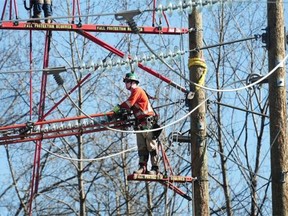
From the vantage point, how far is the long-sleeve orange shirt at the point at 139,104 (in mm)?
16094

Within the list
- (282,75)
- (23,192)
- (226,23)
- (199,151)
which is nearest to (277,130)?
(282,75)

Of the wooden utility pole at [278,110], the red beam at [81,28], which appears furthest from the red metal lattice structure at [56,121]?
the wooden utility pole at [278,110]

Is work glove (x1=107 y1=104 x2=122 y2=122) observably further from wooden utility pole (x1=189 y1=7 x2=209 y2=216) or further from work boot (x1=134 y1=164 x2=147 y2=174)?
wooden utility pole (x1=189 y1=7 x2=209 y2=216)

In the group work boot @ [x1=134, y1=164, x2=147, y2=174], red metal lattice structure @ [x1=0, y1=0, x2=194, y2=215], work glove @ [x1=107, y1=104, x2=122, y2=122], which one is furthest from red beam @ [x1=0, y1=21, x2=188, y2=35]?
work boot @ [x1=134, y1=164, x2=147, y2=174]

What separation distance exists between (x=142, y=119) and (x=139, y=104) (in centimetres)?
22

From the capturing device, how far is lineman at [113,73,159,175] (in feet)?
52.9

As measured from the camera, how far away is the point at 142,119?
16.1 meters

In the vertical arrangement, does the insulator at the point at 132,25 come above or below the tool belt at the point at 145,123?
above

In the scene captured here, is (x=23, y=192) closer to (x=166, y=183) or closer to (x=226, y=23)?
(x=226, y=23)

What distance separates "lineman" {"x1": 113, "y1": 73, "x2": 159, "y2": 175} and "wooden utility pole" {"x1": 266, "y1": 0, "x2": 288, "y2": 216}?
7.87 feet

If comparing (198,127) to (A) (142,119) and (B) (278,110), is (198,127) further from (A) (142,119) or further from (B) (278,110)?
(B) (278,110)

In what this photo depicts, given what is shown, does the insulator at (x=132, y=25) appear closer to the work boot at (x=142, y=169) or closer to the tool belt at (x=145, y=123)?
the tool belt at (x=145, y=123)

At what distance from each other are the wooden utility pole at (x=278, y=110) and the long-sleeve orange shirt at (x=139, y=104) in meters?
2.40

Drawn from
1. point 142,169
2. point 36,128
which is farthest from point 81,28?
point 142,169
